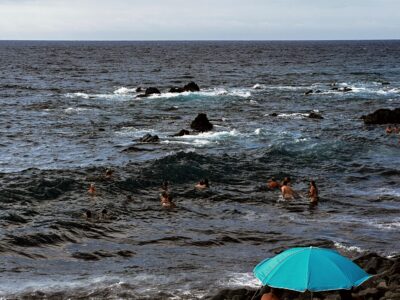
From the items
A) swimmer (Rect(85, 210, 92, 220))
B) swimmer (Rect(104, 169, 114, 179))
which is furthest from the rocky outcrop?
swimmer (Rect(85, 210, 92, 220))

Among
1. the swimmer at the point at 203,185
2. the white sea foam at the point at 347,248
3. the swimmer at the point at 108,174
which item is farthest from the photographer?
the swimmer at the point at 108,174

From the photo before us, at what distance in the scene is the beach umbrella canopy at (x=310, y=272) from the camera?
32.6ft

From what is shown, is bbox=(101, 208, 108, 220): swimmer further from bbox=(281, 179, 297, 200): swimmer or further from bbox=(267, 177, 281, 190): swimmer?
bbox=(267, 177, 281, 190): swimmer

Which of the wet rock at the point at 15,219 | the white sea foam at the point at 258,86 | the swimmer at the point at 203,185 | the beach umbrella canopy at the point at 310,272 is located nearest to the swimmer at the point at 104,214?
the wet rock at the point at 15,219

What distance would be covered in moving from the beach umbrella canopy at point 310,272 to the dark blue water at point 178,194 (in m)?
4.82

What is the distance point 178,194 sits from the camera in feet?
82.8

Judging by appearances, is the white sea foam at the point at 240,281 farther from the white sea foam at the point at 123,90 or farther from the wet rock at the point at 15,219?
the white sea foam at the point at 123,90

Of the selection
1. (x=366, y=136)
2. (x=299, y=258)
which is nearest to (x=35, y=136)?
(x=366, y=136)

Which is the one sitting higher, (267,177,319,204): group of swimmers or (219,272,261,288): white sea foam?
(267,177,319,204): group of swimmers

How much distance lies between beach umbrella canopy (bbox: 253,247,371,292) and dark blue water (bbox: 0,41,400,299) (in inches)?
190

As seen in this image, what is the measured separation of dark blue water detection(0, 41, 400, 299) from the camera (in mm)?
16938

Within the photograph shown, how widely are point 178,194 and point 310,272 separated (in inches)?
611

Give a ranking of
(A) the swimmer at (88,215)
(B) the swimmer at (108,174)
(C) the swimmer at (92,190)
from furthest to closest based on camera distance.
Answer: (B) the swimmer at (108,174), (C) the swimmer at (92,190), (A) the swimmer at (88,215)

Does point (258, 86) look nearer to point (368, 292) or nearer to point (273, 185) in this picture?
point (273, 185)
